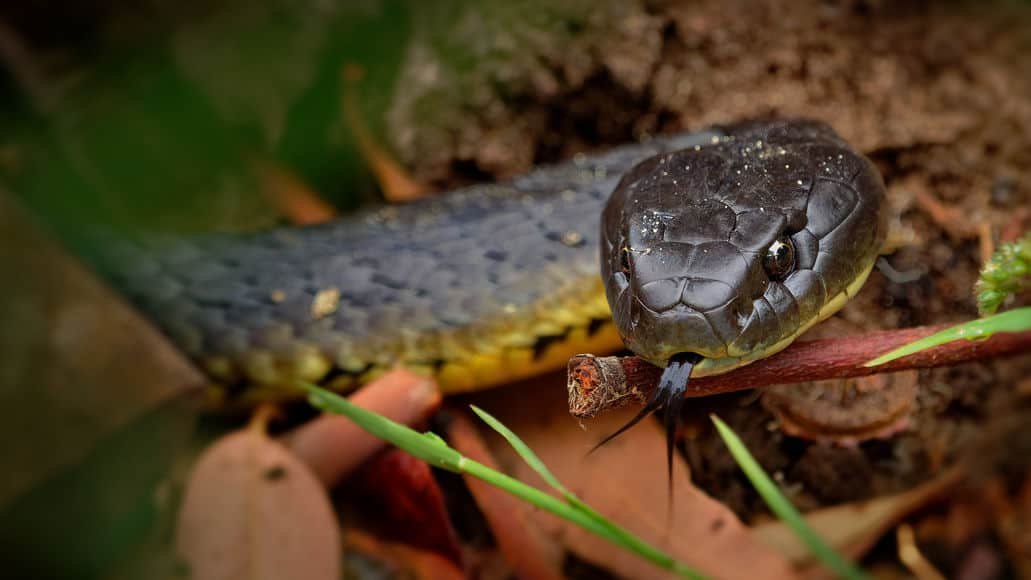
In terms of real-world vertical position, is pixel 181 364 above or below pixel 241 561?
above

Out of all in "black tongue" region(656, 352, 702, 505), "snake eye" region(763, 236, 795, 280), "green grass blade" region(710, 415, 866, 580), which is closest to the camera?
"green grass blade" region(710, 415, 866, 580)

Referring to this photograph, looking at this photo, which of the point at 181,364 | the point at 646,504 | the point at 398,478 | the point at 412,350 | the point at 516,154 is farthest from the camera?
the point at 516,154

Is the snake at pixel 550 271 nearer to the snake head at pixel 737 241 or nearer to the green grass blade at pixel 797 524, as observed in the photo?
the snake head at pixel 737 241

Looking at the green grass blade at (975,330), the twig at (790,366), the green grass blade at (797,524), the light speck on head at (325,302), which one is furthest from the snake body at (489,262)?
the green grass blade at (797,524)

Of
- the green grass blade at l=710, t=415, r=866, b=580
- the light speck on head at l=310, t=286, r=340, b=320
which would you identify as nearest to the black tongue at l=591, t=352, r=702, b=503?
the green grass blade at l=710, t=415, r=866, b=580

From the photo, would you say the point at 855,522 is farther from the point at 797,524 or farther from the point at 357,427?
the point at 357,427

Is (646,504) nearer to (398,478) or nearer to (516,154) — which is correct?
(398,478)

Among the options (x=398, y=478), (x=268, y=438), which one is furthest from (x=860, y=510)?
(x=268, y=438)

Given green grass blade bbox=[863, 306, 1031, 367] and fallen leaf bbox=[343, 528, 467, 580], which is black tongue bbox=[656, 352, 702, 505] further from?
fallen leaf bbox=[343, 528, 467, 580]
